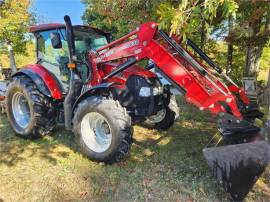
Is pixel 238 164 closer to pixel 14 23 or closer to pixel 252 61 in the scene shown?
pixel 252 61

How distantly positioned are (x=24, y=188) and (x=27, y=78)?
2484 millimetres

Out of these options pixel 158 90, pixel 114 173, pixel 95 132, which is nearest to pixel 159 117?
pixel 158 90

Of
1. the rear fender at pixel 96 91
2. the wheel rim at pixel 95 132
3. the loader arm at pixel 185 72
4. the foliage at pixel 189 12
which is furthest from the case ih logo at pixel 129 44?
the foliage at pixel 189 12

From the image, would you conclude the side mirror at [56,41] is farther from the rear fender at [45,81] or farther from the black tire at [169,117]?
the black tire at [169,117]

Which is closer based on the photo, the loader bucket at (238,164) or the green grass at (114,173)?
the loader bucket at (238,164)

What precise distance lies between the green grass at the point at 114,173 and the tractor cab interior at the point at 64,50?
1.21 metres

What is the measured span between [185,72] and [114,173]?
169cm

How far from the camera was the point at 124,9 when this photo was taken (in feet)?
23.4

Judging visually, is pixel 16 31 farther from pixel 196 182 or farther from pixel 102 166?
pixel 196 182

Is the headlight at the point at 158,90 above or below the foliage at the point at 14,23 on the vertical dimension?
below

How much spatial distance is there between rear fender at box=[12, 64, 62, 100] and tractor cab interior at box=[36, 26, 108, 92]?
0.34 feet

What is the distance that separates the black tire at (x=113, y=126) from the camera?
4.36 metres

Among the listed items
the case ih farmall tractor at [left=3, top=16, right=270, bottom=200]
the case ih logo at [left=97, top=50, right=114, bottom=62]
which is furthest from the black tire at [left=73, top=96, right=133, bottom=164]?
the case ih logo at [left=97, top=50, right=114, bottom=62]

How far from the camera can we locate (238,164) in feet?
11.2
